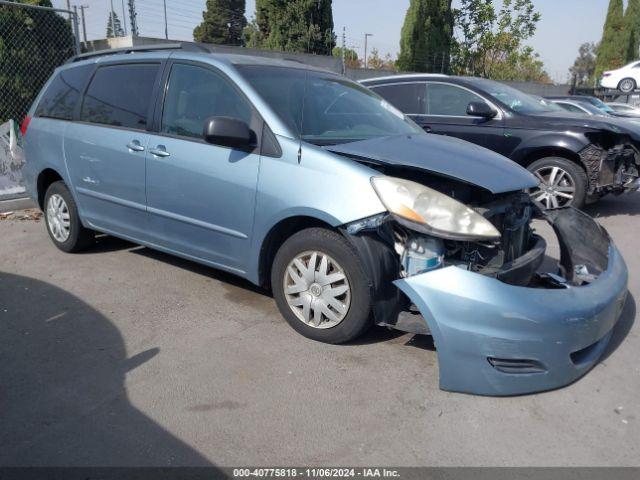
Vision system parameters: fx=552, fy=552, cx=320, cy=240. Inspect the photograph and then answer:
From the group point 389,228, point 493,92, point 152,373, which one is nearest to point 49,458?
point 152,373

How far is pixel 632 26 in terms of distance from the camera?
4238 centimetres

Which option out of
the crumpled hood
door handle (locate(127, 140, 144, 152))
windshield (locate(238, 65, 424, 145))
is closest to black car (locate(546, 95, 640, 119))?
windshield (locate(238, 65, 424, 145))

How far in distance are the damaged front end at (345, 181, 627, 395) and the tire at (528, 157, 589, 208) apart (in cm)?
333

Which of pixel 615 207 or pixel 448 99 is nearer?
pixel 448 99

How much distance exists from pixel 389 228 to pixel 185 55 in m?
2.22

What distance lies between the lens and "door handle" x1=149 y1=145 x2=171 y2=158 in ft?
13.5

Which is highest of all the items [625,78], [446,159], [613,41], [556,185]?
[613,41]

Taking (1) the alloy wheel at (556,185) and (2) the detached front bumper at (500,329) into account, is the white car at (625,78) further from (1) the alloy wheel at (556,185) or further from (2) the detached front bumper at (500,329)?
(2) the detached front bumper at (500,329)

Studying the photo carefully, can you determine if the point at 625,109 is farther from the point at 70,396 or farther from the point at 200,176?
A: the point at 70,396

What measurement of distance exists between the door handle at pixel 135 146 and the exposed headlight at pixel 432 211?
207cm

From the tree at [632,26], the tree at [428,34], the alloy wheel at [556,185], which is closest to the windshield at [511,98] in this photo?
the alloy wheel at [556,185]

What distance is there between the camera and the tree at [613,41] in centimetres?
4231

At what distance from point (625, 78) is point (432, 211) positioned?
25574mm

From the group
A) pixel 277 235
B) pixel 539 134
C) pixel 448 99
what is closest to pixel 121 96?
pixel 277 235
